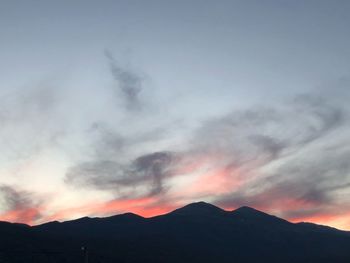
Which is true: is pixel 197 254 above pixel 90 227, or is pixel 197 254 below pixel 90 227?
below

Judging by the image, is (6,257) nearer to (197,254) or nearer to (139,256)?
(139,256)

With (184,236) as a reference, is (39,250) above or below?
below

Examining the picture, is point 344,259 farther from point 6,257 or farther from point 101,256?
point 6,257

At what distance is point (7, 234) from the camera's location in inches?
4646

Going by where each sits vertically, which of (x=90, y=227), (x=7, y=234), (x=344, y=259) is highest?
(x=90, y=227)

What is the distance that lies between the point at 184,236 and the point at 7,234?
89516 mm

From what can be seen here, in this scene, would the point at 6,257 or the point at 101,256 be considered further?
the point at 101,256

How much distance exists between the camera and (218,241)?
190625 millimetres

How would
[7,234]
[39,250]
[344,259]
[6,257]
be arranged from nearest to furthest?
[6,257] → [39,250] → [7,234] → [344,259]

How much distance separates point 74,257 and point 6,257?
19947 millimetres

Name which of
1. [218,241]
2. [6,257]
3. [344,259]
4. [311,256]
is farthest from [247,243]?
[6,257]

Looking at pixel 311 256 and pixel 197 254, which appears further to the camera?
pixel 311 256

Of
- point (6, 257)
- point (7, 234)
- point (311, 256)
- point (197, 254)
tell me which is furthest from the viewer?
point (311, 256)

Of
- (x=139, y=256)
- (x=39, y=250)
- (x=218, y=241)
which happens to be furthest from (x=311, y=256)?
(x=39, y=250)
